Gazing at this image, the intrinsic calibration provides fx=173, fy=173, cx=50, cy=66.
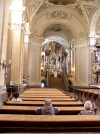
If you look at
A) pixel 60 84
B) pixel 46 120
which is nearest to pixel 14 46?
pixel 46 120

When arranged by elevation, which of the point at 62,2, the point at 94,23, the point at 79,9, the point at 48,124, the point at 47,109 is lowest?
the point at 48,124

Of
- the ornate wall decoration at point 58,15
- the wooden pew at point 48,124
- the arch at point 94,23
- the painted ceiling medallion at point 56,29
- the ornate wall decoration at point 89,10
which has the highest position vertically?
the ornate wall decoration at point 58,15

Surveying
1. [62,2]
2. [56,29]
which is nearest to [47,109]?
[62,2]

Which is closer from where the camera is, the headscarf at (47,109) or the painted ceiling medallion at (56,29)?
the headscarf at (47,109)

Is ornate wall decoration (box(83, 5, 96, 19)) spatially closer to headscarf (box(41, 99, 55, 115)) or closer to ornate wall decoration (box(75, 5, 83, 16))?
ornate wall decoration (box(75, 5, 83, 16))

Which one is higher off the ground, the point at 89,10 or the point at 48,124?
the point at 89,10

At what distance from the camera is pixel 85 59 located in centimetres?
1808

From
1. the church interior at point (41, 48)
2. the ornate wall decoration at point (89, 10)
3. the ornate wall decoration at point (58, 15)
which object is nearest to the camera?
the church interior at point (41, 48)

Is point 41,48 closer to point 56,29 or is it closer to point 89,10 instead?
point 56,29

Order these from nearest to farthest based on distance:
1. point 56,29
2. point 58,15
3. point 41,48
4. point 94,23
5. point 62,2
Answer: point 62,2 < point 94,23 < point 58,15 < point 41,48 < point 56,29

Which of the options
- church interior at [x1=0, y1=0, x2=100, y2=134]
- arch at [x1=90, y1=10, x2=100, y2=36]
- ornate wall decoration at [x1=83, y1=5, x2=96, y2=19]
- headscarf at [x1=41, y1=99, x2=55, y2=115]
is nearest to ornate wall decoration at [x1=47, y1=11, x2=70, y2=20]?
church interior at [x1=0, y1=0, x2=100, y2=134]

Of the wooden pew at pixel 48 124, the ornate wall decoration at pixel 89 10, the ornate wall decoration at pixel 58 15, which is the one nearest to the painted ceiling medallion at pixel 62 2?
the ornate wall decoration at pixel 89 10

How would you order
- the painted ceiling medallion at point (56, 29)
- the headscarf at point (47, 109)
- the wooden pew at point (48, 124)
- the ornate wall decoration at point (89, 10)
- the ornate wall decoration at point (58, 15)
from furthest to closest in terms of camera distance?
the painted ceiling medallion at point (56, 29) < the ornate wall decoration at point (58, 15) < the ornate wall decoration at point (89, 10) < the headscarf at point (47, 109) < the wooden pew at point (48, 124)

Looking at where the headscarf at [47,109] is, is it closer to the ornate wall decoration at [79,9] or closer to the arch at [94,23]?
the arch at [94,23]
